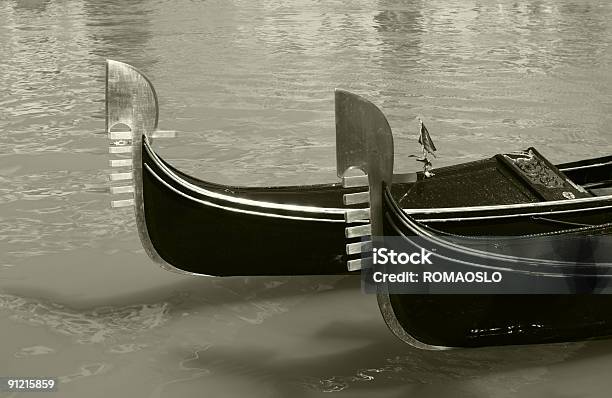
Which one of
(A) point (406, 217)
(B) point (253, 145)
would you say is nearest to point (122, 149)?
(A) point (406, 217)

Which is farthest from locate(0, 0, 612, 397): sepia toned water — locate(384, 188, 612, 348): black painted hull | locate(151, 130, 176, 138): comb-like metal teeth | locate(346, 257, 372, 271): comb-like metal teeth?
locate(346, 257, 372, 271): comb-like metal teeth

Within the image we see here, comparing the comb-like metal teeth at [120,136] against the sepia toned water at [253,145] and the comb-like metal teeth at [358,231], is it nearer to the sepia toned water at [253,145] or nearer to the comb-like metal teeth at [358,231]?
the sepia toned water at [253,145]

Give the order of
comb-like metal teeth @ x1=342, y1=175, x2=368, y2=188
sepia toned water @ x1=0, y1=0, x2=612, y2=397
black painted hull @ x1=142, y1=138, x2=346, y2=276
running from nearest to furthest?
1. comb-like metal teeth @ x1=342, y1=175, x2=368, y2=188
2. sepia toned water @ x1=0, y1=0, x2=612, y2=397
3. black painted hull @ x1=142, y1=138, x2=346, y2=276

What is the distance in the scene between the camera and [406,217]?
258 centimetres

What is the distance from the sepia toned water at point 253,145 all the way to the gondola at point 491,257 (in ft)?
0.79

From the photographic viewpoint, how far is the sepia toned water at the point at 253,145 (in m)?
3.05

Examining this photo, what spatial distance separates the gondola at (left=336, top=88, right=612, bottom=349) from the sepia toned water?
9.5 inches

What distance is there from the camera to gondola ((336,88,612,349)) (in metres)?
2.49

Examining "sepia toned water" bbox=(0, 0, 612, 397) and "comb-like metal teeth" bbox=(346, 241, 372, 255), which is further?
"sepia toned water" bbox=(0, 0, 612, 397)

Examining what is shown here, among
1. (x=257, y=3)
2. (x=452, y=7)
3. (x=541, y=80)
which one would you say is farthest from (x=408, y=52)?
(x=257, y=3)

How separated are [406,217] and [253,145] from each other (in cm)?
358

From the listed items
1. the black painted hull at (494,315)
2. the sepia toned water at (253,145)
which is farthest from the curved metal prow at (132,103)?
the black painted hull at (494,315)

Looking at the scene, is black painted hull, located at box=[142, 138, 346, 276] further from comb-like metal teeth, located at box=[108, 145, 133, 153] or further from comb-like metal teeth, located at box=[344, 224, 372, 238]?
comb-like metal teeth, located at box=[344, 224, 372, 238]

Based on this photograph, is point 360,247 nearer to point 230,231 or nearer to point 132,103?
point 230,231
